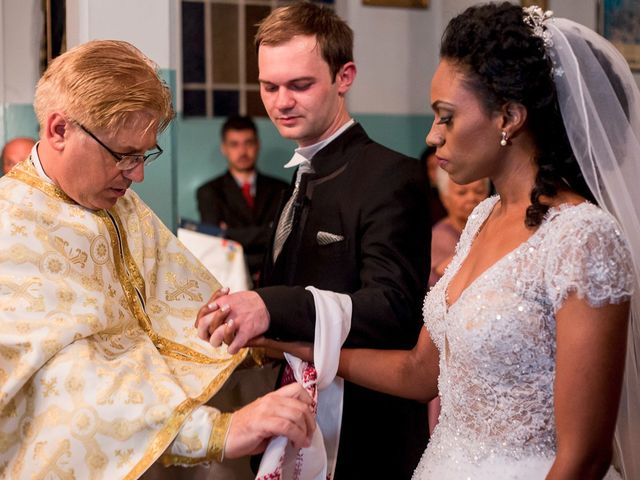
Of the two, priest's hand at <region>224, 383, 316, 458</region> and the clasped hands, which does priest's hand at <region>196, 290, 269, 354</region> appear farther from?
priest's hand at <region>224, 383, 316, 458</region>

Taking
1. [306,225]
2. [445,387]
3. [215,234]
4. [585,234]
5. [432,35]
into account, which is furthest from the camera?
[432,35]

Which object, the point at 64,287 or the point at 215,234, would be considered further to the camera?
the point at 215,234

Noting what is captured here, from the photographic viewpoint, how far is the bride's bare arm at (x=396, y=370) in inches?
91.3

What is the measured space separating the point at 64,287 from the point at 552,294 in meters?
0.98

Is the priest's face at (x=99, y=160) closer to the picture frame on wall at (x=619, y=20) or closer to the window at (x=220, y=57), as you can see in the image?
the picture frame on wall at (x=619, y=20)

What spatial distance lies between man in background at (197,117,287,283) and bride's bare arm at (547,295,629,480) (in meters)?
6.21

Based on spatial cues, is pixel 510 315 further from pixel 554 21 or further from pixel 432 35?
pixel 432 35

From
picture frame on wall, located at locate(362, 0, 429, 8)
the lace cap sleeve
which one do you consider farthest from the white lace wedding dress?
picture frame on wall, located at locate(362, 0, 429, 8)

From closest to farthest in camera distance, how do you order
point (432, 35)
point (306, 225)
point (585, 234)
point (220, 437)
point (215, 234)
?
point (585, 234)
point (220, 437)
point (306, 225)
point (215, 234)
point (432, 35)

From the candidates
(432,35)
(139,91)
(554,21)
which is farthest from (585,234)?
(432,35)

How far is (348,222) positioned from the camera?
8.02 feet

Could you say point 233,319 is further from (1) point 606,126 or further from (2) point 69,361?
(1) point 606,126

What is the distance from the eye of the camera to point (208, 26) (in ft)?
29.8

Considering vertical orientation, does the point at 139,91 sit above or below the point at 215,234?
above
